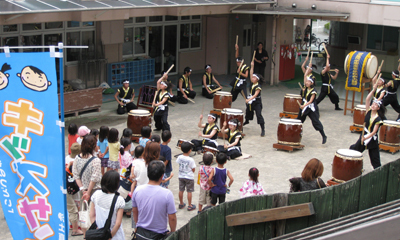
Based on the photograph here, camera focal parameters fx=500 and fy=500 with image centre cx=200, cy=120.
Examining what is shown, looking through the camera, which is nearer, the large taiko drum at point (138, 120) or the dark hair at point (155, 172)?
the dark hair at point (155, 172)

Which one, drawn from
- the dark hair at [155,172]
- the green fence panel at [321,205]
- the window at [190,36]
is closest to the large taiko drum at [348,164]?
the green fence panel at [321,205]

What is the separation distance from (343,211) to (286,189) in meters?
3.88

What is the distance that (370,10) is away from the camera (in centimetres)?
1575

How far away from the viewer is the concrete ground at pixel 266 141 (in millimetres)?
9352

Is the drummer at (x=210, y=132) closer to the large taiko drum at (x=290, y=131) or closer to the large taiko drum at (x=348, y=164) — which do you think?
the large taiko drum at (x=290, y=131)

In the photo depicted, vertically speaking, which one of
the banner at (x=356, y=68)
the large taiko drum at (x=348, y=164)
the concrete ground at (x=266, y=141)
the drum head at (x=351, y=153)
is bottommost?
the concrete ground at (x=266, y=141)

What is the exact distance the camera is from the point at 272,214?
503 cm

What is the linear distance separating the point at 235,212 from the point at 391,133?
23.5 ft

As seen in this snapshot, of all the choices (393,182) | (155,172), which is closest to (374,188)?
(393,182)

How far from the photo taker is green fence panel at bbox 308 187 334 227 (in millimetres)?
5078

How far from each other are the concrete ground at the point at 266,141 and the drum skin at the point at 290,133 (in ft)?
0.90

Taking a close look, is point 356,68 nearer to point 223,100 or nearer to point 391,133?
point 391,133

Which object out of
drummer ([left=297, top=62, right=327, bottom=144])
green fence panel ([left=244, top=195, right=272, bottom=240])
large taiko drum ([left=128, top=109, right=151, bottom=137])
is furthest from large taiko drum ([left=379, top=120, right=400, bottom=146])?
green fence panel ([left=244, top=195, right=272, bottom=240])

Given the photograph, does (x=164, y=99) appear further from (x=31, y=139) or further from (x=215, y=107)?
(x=31, y=139)
